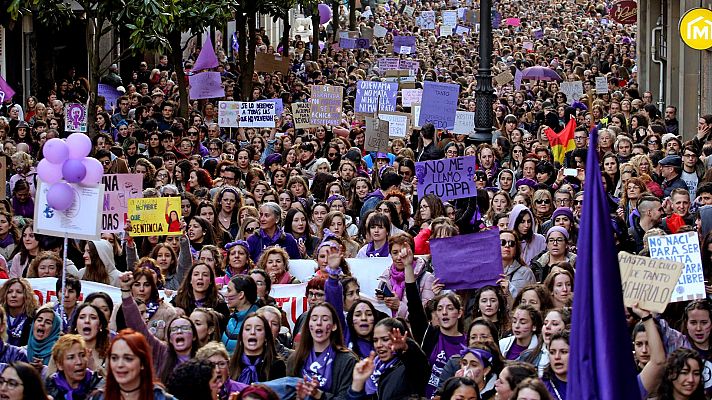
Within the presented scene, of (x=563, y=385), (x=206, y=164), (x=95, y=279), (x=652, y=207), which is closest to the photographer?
(x=563, y=385)

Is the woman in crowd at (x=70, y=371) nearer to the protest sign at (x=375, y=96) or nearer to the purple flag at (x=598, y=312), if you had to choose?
the purple flag at (x=598, y=312)

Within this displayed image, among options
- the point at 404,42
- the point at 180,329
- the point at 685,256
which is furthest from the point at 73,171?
the point at 404,42

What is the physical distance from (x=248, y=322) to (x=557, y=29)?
50.1 metres

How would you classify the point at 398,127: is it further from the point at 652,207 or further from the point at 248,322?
the point at 248,322

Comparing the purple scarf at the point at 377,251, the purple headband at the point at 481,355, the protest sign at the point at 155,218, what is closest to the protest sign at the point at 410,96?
the protest sign at the point at 155,218

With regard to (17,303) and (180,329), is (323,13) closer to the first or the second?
(17,303)

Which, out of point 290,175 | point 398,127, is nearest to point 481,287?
point 290,175

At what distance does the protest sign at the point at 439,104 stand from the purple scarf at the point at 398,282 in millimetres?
9285

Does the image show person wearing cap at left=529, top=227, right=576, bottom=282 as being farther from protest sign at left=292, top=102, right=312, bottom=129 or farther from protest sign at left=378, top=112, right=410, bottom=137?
protest sign at left=292, top=102, right=312, bottom=129

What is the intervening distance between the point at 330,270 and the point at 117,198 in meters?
3.18

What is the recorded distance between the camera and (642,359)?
9.19m

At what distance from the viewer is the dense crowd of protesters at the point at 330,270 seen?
885 cm

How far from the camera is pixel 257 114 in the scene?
2181 cm

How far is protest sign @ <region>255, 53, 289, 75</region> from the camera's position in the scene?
31.8 meters
